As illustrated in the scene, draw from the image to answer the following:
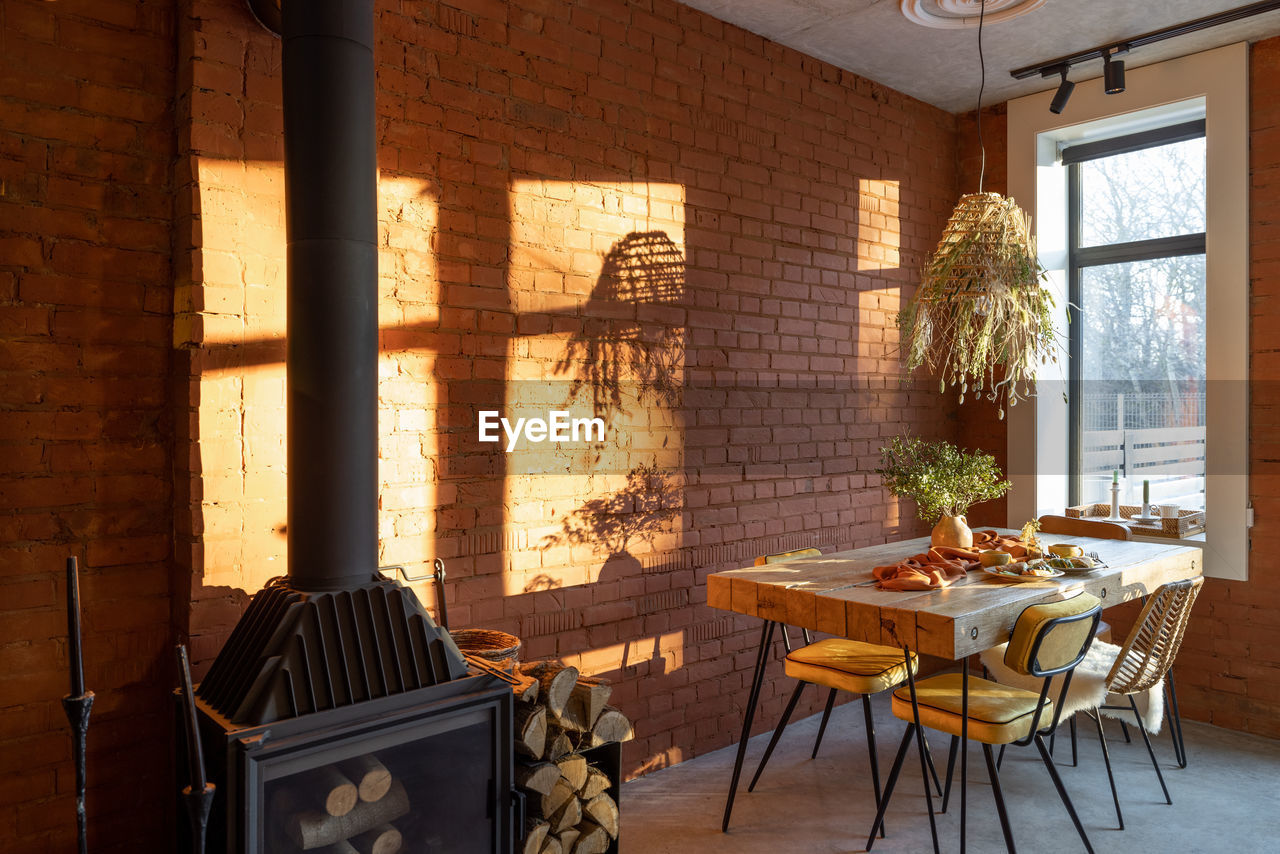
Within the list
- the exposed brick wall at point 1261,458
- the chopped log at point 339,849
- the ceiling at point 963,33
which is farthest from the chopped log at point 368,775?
the exposed brick wall at point 1261,458

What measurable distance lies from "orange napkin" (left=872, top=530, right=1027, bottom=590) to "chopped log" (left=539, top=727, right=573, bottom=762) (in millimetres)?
1153

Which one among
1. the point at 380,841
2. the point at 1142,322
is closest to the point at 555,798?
the point at 380,841

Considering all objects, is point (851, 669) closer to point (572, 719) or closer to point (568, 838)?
point (572, 719)

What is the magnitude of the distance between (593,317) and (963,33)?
7.40 feet

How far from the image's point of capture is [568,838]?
2631mm

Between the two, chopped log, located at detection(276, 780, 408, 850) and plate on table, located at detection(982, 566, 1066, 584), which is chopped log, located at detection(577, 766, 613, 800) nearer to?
chopped log, located at detection(276, 780, 408, 850)

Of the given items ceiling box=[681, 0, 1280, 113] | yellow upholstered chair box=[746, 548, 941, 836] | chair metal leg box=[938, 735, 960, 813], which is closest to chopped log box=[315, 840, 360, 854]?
yellow upholstered chair box=[746, 548, 941, 836]

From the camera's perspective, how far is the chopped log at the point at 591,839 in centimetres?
266

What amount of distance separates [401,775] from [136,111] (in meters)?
1.93

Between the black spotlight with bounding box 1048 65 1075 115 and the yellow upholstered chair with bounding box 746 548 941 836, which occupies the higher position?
the black spotlight with bounding box 1048 65 1075 115

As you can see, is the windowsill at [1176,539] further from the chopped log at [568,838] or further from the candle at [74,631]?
the candle at [74,631]

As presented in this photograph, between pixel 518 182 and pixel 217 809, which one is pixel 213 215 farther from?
pixel 217 809

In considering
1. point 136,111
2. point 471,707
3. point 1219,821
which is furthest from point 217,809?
point 1219,821

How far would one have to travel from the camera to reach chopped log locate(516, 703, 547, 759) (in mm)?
2525
